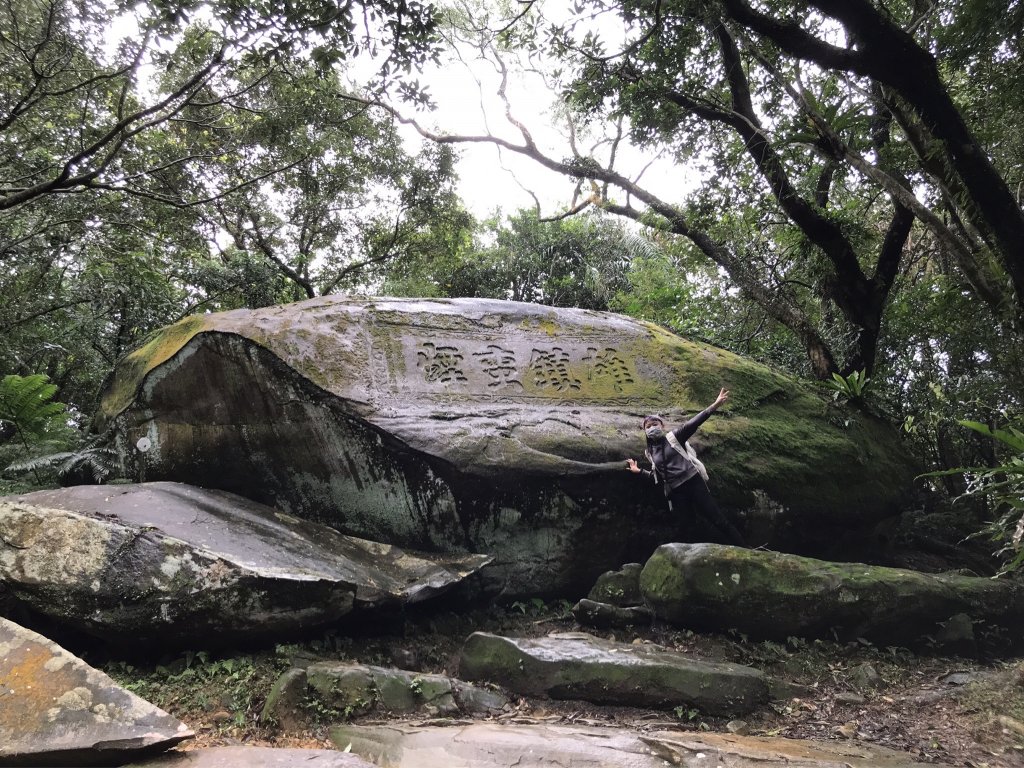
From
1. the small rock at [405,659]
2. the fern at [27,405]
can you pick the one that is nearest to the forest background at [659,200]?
the fern at [27,405]

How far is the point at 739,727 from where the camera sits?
417cm

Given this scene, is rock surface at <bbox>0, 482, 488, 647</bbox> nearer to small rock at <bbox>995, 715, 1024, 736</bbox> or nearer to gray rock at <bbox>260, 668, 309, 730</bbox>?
gray rock at <bbox>260, 668, 309, 730</bbox>

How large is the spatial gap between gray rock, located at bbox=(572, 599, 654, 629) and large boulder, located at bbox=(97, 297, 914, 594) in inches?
20.4

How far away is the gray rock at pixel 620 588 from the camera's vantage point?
18.7ft

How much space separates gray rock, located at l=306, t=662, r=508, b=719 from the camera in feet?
12.8

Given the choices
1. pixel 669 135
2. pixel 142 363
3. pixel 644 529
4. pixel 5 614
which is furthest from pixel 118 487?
pixel 669 135

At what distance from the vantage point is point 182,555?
4191 mm

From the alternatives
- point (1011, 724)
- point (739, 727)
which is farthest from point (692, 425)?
point (1011, 724)

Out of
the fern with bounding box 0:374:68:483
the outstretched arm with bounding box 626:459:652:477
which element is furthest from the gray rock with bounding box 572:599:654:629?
the fern with bounding box 0:374:68:483

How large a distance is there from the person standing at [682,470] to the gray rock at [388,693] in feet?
8.37

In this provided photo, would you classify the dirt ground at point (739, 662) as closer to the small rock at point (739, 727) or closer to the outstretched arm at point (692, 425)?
the small rock at point (739, 727)

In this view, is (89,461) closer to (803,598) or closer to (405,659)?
(405,659)

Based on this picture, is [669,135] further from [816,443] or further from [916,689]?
[916,689]

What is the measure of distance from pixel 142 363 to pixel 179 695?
347 cm
